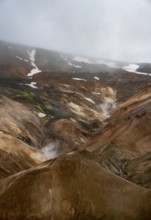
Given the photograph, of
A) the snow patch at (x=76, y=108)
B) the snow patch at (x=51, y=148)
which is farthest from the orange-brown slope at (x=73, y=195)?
the snow patch at (x=76, y=108)

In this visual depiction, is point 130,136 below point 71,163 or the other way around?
below

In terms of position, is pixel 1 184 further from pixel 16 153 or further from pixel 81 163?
pixel 16 153

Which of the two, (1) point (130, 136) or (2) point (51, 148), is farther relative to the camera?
(2) point (51, 148)

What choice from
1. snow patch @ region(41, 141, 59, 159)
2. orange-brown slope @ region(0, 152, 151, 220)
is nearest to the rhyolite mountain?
orange-brown slope @ region(0, 152, 151, 220)

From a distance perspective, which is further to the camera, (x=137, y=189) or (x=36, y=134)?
(x=36, y=134)

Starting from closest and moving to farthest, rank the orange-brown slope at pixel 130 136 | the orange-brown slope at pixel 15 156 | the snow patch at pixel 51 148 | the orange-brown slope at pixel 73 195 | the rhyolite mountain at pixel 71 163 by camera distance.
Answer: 1. the orange-brown slope at pixel 73 195
2. the rhyolite mountain at pixel 71 163
3. the orange-brown slope at pixel 130 136
4. the orange-brown slope at pixel 15 156
5. the snow patch at pixel 51 148

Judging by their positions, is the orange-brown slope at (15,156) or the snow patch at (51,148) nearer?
the orange-brown slope at (15,156)

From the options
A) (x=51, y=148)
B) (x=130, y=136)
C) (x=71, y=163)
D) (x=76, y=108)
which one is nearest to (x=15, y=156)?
(x=130, y=136)

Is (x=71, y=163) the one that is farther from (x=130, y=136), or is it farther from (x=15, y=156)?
(x=15, y=156)

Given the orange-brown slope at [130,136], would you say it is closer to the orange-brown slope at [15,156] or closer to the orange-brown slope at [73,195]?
the orange-brown slope at [15,156]

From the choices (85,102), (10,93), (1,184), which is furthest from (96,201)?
(85,102)

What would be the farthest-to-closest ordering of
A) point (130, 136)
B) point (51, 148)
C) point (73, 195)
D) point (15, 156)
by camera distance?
point (51, 148) → point (15, 156) → point (130, 136) → point (73, 195)
